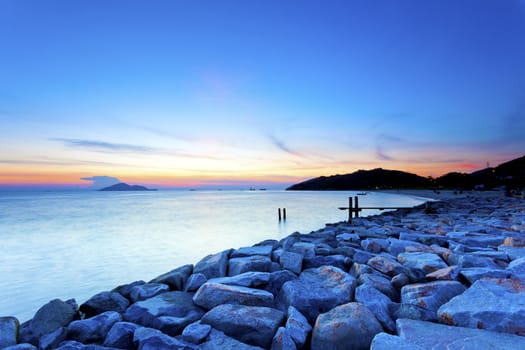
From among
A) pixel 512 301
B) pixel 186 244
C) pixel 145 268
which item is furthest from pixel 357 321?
pixel 186 244

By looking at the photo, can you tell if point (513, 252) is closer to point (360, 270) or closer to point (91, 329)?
point (360, 270)

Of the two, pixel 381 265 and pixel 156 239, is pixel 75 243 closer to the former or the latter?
pixel 156 239

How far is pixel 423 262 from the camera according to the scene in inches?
153

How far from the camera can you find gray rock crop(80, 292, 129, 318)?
11.0ft

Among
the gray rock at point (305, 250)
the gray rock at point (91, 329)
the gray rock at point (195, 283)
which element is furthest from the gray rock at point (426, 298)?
the gray rock at point (91, 329)

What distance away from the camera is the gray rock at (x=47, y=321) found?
2.82 metres

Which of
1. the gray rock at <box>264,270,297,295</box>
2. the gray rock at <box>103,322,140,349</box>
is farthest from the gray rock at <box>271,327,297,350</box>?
the gray rock at <box>103,322,140,349</box>

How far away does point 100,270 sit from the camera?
8.93 metres

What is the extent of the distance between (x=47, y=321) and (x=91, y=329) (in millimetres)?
627

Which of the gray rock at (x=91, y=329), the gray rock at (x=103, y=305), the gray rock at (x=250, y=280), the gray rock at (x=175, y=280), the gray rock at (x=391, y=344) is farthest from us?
the gray rock at (x=175, y=280)

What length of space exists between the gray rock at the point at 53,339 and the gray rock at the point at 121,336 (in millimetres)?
453

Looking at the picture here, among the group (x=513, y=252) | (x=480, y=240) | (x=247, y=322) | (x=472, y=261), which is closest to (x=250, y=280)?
(x=247, y=322)

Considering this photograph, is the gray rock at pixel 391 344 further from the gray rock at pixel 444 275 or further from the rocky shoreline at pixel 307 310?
the gray rock at pixel 444 275

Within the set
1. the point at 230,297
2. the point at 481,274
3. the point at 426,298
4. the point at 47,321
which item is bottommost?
the point at 47,321
